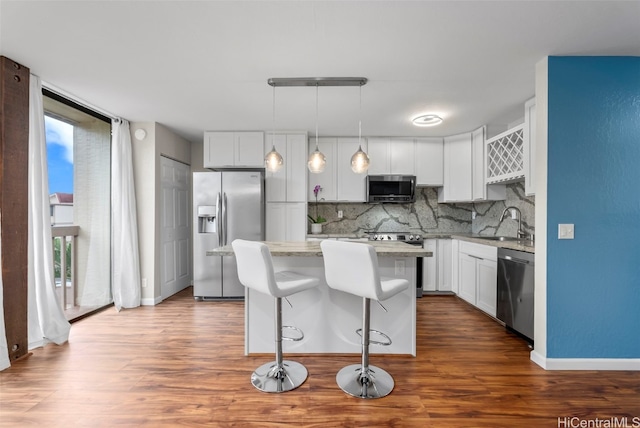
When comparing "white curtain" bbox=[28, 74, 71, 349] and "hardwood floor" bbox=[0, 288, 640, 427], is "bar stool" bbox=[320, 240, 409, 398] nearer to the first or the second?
"hardwood floor" bbox=[0, 288, 640, 427]

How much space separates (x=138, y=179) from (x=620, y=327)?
16.4 ft

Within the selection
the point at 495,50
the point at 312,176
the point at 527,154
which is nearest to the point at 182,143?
the point at 312,176

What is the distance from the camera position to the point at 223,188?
4055 mm

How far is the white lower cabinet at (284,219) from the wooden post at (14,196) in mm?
2478

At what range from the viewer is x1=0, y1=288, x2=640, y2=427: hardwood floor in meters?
1.76

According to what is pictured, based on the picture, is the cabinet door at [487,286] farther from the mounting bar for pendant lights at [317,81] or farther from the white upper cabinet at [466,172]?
the mounting bar for pendant lights at [317,81]

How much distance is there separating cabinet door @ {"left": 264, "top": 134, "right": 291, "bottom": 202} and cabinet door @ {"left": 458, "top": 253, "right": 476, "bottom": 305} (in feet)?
8.33

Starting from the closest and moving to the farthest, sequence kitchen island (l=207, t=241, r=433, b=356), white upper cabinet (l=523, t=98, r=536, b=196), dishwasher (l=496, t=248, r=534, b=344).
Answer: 1. kitchen island (l=207, t=241, r=433, b=356)
2. dishwasher (l=496, t=248, r=534, b=344)
3. white upper cabinet (l=523, t=98, r=536, b=196)

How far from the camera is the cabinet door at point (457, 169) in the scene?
4.28m

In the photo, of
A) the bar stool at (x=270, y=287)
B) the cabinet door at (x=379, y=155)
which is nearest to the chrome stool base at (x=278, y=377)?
the bar stool at (x=270, y=287)

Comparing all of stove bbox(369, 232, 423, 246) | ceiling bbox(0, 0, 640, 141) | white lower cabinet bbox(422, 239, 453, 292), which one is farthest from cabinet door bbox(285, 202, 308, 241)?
white lower cabinet bbox(422, 239, 453, 292)

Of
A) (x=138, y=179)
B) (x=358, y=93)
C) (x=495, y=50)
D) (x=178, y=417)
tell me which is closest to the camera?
(x=178, y=417)

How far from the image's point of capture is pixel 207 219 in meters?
4.11

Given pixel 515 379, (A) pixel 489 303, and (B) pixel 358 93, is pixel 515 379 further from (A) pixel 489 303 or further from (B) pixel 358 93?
(B) pixel 358 93
